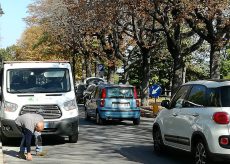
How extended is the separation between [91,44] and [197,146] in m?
40.6

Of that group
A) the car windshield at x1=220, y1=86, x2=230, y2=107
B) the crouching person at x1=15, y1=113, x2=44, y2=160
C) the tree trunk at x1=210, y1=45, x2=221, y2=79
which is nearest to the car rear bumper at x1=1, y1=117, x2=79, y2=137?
the crouching person at x1=15, y1=113, x2=44, y2=160

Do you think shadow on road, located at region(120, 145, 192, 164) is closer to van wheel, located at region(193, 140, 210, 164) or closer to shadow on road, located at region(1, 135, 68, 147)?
van wheel, located at region(193, 140, 210, 164)

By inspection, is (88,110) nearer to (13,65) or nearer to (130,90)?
(130,90)

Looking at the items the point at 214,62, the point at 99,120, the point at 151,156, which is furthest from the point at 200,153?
the point at 214,62

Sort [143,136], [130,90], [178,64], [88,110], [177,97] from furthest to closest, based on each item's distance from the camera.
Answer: [178,64]
[88,110]
[130,90]
[143,136]
[177,97]

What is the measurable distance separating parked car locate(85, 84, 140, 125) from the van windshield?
6.09 meters

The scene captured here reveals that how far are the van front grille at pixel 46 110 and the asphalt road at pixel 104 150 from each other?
80 centimetres

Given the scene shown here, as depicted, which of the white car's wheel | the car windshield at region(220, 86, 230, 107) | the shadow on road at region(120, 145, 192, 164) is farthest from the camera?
the shadow on road at region(120, 145, 192, 164)

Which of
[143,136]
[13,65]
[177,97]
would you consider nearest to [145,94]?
[143,136]

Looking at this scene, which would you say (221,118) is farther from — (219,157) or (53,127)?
(53,127)

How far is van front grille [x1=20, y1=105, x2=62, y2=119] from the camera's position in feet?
41.2

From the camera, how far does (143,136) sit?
1552 centimetres

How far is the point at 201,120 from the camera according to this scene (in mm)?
8766

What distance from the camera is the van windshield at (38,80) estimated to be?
13.3 metres
